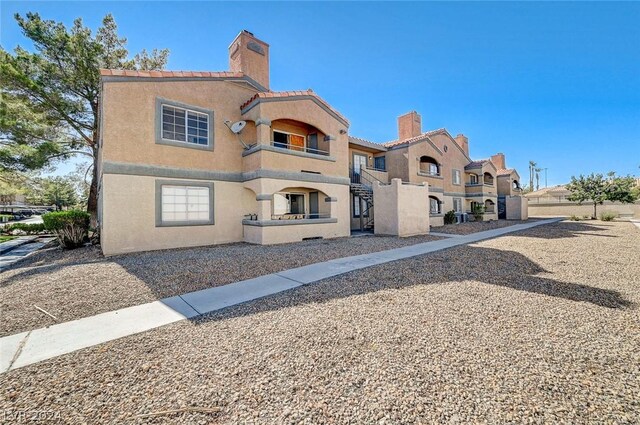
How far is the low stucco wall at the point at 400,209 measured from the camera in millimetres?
15852

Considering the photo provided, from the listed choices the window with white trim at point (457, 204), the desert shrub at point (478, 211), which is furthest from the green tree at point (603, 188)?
the window with white trim at point (457, 204)

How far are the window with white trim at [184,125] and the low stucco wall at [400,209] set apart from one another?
10507mm

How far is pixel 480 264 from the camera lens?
8461 mm

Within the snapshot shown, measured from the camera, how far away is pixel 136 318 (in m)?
4.78

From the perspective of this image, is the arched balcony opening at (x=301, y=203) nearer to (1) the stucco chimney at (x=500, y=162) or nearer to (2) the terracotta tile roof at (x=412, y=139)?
(2) the terracotta tile roof at (x=412, y=139)

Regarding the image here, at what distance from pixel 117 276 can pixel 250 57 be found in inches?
500

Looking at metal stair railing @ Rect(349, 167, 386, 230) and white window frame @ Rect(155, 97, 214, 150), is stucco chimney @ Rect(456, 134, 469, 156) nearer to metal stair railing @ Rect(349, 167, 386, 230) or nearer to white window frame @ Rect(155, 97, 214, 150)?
metal stair railing @ Rect(349, 167, 386, 230)

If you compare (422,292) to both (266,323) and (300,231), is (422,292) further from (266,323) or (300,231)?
(300,231)

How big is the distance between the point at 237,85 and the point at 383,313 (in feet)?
45.2

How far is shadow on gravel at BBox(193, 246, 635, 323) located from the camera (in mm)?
5328

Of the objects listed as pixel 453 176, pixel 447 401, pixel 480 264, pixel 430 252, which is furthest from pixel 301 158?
pixel 453 176

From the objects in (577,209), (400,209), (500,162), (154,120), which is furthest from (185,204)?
(577,209)

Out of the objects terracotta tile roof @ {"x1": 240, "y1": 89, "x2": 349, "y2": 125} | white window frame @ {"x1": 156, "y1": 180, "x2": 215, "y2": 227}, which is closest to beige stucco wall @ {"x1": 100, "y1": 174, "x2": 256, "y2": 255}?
white window frame @ {"x1": 156, "y1": 180, "x2": 215, "y2": 227}

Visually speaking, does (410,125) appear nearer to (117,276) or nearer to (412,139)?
(412,139)
